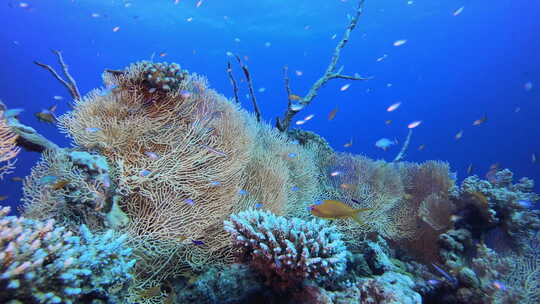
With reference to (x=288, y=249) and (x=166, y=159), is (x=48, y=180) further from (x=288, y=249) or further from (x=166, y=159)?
(x=288, y=249)

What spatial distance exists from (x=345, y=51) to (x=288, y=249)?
64.1 meters

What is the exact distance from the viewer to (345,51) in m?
59.8

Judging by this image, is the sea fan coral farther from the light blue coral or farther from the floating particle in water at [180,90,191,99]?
the light blue coral

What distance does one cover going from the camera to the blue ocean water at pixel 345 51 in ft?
117

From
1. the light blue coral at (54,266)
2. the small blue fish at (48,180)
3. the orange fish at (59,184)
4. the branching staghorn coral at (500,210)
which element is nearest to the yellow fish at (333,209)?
the light blue coral at (54,266)

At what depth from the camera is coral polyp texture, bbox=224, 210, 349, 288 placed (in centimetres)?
263

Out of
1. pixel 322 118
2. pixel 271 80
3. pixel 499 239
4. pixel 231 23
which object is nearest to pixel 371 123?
pixel 322 118

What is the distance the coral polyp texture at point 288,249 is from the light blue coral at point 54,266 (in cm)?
119

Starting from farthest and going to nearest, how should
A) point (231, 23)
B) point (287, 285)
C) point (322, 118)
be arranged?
point (322, 118)
point (231, 23)
point (287, 285)

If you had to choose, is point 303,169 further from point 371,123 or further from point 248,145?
point 371,123

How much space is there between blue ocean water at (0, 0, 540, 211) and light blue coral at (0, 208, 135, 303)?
24.7 metres

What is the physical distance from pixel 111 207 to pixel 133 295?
3.39ft

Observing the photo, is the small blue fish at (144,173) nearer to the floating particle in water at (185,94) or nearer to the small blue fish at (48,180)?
the small blue fish at (48,180)

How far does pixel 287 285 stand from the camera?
2.83m
